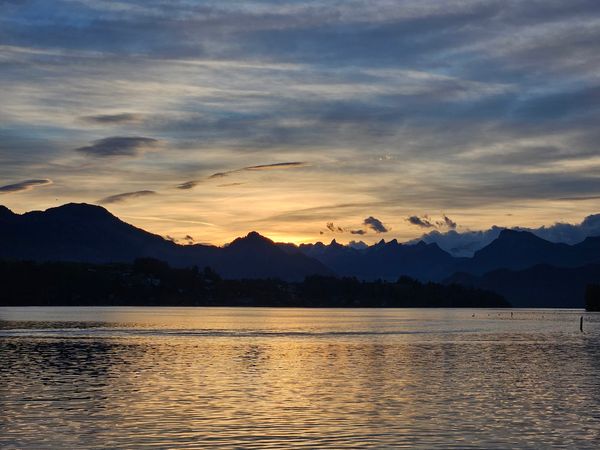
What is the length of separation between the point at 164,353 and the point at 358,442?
74412mm

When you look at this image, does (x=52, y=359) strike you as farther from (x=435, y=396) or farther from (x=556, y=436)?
(x=556, y=436)

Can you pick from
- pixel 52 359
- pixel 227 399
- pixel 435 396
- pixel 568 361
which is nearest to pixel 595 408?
pixel 435 396

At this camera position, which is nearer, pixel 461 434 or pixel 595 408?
Result: pixel 461 434

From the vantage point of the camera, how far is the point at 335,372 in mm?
91375

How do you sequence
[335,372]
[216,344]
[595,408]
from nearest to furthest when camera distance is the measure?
[595,408], [335,372], [216,344]

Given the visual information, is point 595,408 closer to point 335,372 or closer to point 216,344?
point 335,372

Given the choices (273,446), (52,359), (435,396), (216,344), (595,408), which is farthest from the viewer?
(216,344)

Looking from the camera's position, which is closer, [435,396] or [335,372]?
[435,396]

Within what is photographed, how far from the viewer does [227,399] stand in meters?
66.9

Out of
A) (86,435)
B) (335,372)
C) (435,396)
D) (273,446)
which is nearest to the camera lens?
(273,446)

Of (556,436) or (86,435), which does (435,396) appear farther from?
(86,435)

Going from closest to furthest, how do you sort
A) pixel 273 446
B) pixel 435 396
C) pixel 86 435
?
pixel 273 446
pixel 86 435
pixel 435 396

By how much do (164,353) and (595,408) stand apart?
69894 mm

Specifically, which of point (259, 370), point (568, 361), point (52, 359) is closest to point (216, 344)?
point (52, 359)
